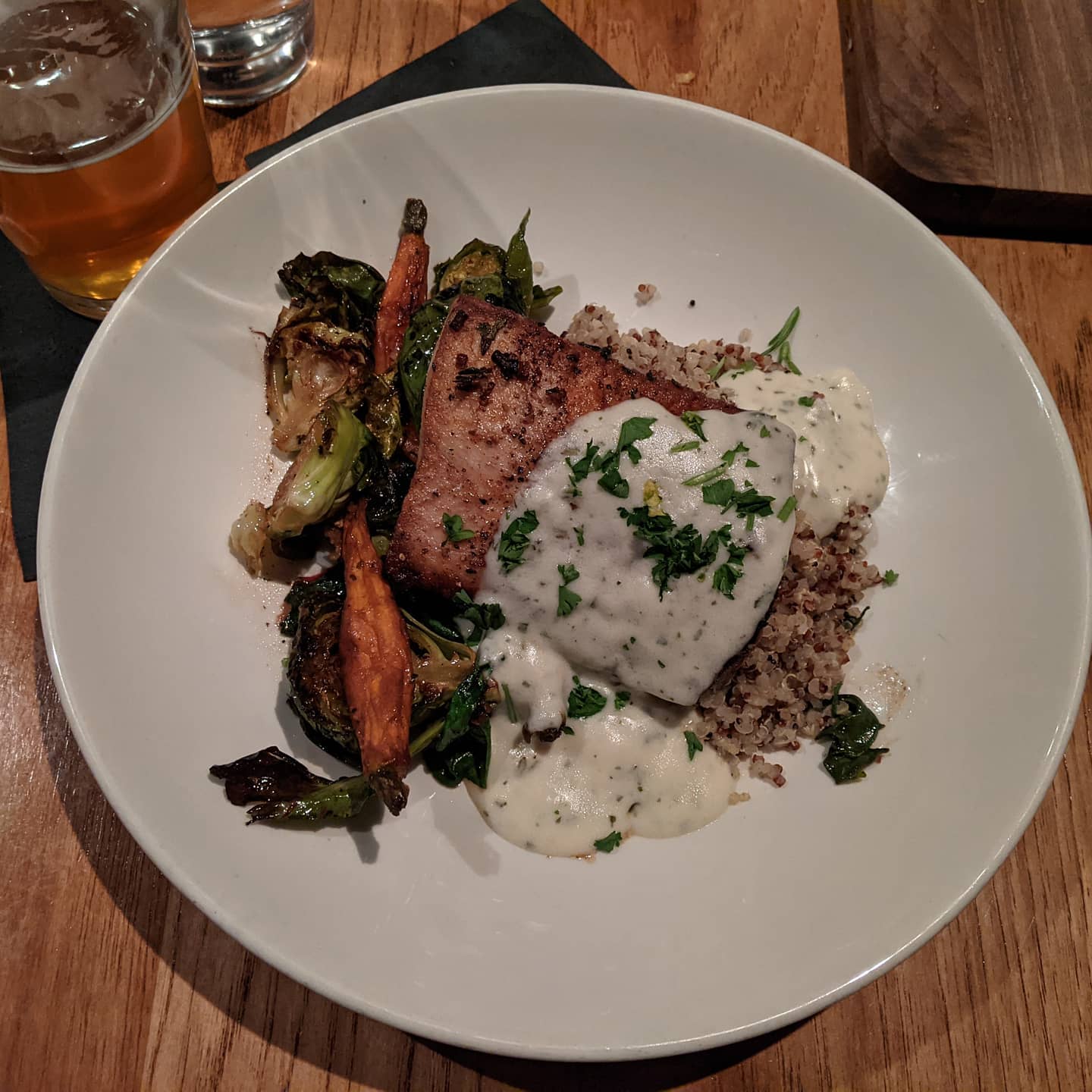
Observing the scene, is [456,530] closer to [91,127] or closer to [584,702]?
[584,702]

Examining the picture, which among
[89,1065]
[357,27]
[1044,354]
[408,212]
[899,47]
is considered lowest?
[89,1065]

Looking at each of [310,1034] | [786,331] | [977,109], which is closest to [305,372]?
[786,331]

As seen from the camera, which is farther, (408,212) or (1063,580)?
(408,212)

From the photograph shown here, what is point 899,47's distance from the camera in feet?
11.9

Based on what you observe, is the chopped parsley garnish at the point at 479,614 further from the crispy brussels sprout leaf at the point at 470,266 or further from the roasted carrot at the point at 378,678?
the crispy brussels sprout leaf at the point at 470,266

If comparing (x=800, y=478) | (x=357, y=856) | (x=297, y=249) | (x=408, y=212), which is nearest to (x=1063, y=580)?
(x=800, y=478)

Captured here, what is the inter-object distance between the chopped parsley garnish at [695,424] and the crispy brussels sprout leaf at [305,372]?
1062 mm

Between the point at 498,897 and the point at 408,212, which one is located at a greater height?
the point at 408,212

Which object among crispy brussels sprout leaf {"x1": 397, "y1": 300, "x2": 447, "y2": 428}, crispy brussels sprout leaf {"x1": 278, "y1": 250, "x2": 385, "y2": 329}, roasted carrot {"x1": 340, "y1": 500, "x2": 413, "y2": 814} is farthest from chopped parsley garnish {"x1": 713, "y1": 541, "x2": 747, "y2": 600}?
crispy brussels sprout leaf {"x1": 278, "y1": 250, "x2": 385, "y2": 329}

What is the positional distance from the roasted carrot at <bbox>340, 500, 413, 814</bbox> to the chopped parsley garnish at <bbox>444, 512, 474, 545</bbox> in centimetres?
25

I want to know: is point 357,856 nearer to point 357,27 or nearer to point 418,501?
point 418,501

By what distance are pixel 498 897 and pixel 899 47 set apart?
11.9 feet

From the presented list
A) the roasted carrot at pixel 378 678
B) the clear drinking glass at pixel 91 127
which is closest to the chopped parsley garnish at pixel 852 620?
the roasted carrot at pixel 378 678

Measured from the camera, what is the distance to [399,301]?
118 inches
